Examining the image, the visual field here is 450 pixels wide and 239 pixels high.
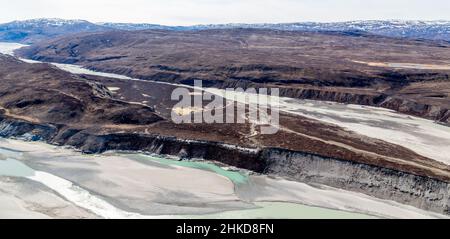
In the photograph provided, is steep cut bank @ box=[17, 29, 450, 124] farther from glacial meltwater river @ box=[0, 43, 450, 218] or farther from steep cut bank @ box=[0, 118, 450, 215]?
steep cut bank @ box=[0, 118, 450, 215]

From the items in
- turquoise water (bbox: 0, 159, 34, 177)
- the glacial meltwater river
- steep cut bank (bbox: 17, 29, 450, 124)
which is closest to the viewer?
the glacial meltwater river

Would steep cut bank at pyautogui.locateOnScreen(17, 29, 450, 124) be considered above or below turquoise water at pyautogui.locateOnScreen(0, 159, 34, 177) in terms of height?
above

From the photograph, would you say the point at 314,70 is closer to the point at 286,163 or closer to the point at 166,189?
the point at 286,163

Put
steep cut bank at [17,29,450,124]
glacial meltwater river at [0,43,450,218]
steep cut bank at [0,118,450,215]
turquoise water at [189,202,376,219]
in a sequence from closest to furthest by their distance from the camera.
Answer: turquoise water at [189,202,376,219] → glacial meltwater river at [0,43,450,218] → steep cut bank at [0,118,450,215] → steep cut bank at [17,29,450,124]

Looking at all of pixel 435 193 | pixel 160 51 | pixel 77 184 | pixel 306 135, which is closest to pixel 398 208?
pixel 435 193

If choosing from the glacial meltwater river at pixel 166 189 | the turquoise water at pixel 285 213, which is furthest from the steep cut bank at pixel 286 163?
the turquoise water at pixel 285 213

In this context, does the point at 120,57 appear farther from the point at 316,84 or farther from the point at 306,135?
the point at 306,135

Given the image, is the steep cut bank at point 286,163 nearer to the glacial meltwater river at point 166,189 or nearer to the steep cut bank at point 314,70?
the glacial meltwater river at point 166,189

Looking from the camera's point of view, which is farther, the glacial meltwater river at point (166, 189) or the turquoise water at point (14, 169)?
the turquoise water at point (14, 169)

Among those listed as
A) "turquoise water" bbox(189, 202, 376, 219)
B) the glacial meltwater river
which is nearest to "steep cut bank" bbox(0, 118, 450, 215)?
the glacial meltwater river

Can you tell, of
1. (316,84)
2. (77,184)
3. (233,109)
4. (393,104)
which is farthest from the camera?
Answer: (316,84)

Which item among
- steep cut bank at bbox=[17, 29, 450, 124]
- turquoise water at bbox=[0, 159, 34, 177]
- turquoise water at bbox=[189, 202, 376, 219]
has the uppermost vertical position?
steep cut bank at bbox=[17, 29, 450, 124]
